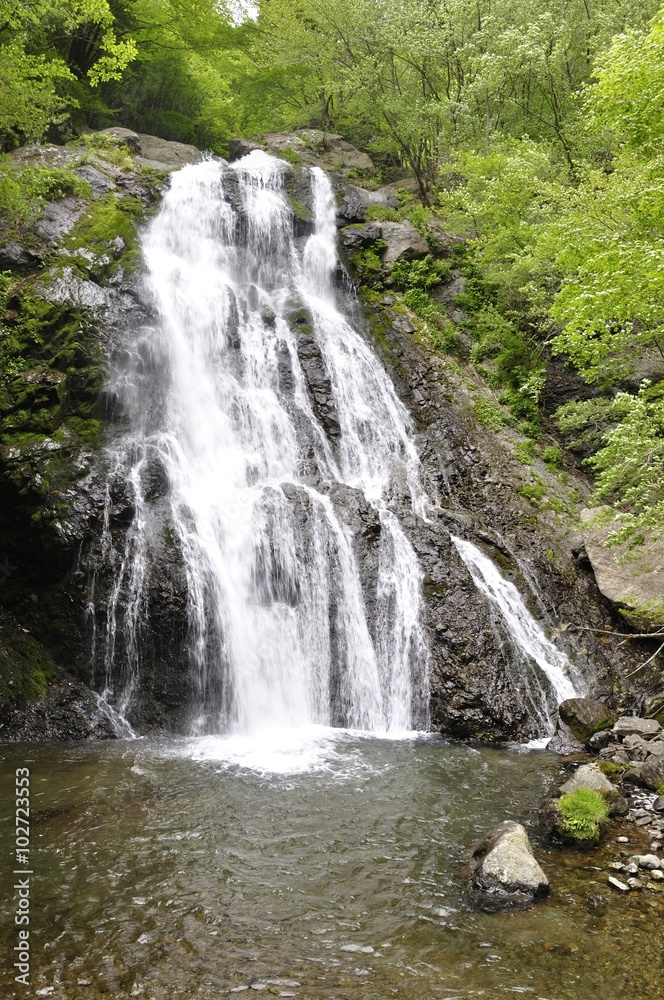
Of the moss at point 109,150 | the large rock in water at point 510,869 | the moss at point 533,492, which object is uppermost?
the moss at point 109,150

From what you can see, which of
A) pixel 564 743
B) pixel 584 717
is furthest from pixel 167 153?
pixel 564 743

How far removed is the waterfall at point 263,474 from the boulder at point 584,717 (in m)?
2.23

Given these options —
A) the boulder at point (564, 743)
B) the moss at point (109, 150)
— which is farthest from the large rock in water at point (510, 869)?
the moss at point (109, 150)

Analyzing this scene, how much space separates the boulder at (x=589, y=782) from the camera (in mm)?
6742

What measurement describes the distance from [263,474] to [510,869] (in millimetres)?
8961

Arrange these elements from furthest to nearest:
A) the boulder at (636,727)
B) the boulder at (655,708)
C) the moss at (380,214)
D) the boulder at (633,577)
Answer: the moss at (380,214) → the boulder at (633,577) → the boulder at (655,708) → the boulder at (636,727)

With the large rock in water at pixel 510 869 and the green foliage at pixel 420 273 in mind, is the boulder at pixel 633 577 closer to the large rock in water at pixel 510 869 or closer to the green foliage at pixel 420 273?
the large rock in water at pixel 510 869

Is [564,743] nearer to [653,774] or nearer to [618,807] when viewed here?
[653,774]

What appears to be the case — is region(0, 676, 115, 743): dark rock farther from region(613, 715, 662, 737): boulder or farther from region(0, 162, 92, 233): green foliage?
region(0, 162, 92, 233): green foliage

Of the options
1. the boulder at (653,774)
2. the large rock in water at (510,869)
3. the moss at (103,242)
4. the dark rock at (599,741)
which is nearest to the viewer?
the large rock in water at (510,869)

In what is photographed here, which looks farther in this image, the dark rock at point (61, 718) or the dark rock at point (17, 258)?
the dark rock at point (17, 258)

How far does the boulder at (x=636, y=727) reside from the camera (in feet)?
27.2

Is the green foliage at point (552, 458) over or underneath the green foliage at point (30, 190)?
underneath

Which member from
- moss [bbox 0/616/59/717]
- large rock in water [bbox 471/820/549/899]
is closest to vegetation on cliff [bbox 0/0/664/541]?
large rock in water [bbox 471/820/549/899]
